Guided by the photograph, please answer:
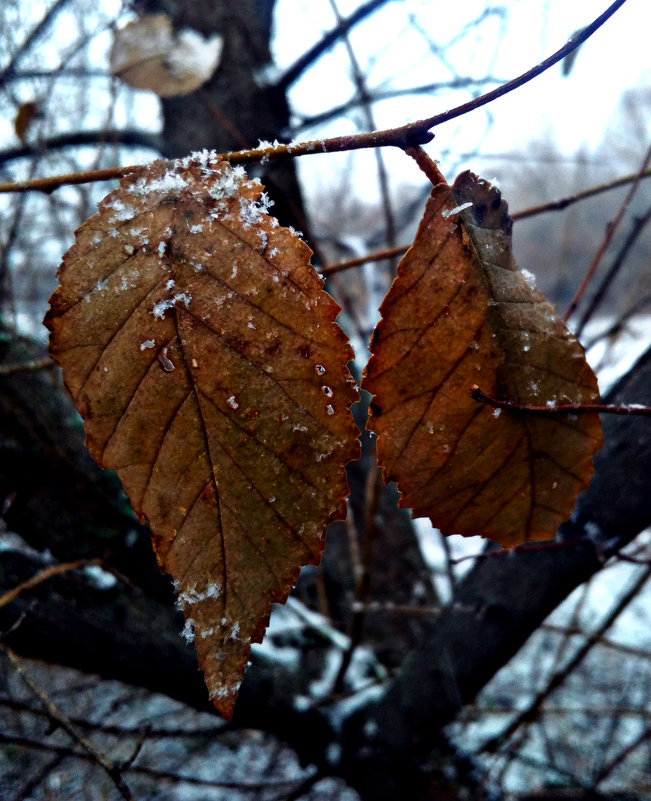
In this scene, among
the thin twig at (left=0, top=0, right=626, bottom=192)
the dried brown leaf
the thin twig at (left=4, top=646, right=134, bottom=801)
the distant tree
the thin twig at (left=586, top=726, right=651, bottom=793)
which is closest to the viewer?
the thin twig at (left=0, top=0, right=626, bottom=192)

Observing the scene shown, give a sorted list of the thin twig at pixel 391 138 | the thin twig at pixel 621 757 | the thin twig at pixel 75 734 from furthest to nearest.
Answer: the thin twig at pixel 621 757
the thin twig at pixel 75 734
the thin twig at pixel 391 138

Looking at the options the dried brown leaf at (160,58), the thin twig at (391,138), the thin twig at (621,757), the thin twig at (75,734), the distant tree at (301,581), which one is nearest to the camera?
the thin twig at (391,138)

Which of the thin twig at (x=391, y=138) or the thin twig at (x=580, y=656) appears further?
the thin twig at (x=580, y=656)

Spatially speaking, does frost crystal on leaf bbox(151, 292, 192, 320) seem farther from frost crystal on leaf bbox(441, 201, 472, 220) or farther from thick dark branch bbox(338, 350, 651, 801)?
thick dark branch bbox(338, 350, 651, 801)

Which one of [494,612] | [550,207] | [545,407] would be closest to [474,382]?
[545,407]

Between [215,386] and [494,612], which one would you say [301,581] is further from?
[215,386]

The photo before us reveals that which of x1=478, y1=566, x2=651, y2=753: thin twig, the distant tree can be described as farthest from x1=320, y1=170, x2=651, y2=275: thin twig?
x1=478, y1=566, x2=651, y2=753: thin twig

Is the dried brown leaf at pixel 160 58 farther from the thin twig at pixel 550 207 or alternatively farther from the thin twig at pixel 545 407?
the thin twig at pixel 545 407

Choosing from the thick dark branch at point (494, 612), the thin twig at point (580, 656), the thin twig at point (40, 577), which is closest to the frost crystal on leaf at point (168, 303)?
the thin twig at point (40, 577)
